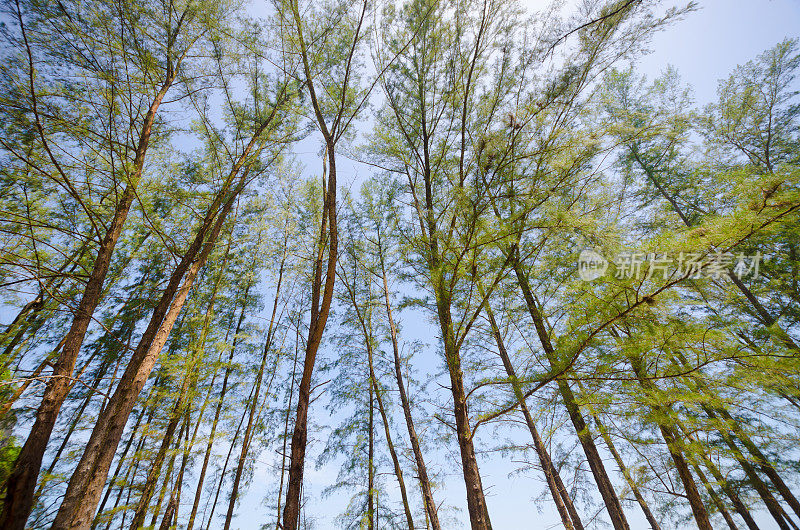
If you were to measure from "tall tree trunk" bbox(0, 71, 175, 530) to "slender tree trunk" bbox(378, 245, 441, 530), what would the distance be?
187 inches

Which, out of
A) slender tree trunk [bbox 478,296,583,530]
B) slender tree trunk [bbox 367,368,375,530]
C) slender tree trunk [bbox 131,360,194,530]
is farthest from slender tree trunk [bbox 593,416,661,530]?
slender tree trunk [bbox 131,360,194,530]

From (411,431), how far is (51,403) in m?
5.00

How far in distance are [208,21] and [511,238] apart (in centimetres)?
502

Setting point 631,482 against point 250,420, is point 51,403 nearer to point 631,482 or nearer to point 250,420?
point 250,420

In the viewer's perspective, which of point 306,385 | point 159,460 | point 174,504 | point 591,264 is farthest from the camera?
point 174,504

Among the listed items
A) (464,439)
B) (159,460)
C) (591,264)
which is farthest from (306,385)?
(159,460)

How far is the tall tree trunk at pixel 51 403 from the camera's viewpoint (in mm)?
2436

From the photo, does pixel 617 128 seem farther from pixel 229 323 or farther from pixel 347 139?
pixel 229 323

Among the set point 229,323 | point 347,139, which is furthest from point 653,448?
point 229,323

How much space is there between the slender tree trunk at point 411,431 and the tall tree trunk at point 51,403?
4.76 metres

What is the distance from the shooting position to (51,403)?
2.92 metres

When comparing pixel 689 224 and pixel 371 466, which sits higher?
pixel 689 224

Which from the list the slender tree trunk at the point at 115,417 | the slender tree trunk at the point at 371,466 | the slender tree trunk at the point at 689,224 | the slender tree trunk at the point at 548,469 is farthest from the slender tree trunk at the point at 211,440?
the slender tree trunk at the point at 689,224

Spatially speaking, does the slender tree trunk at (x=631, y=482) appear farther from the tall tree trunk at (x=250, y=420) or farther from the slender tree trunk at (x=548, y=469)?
the tall tree trunk at (x=250, y=420)
